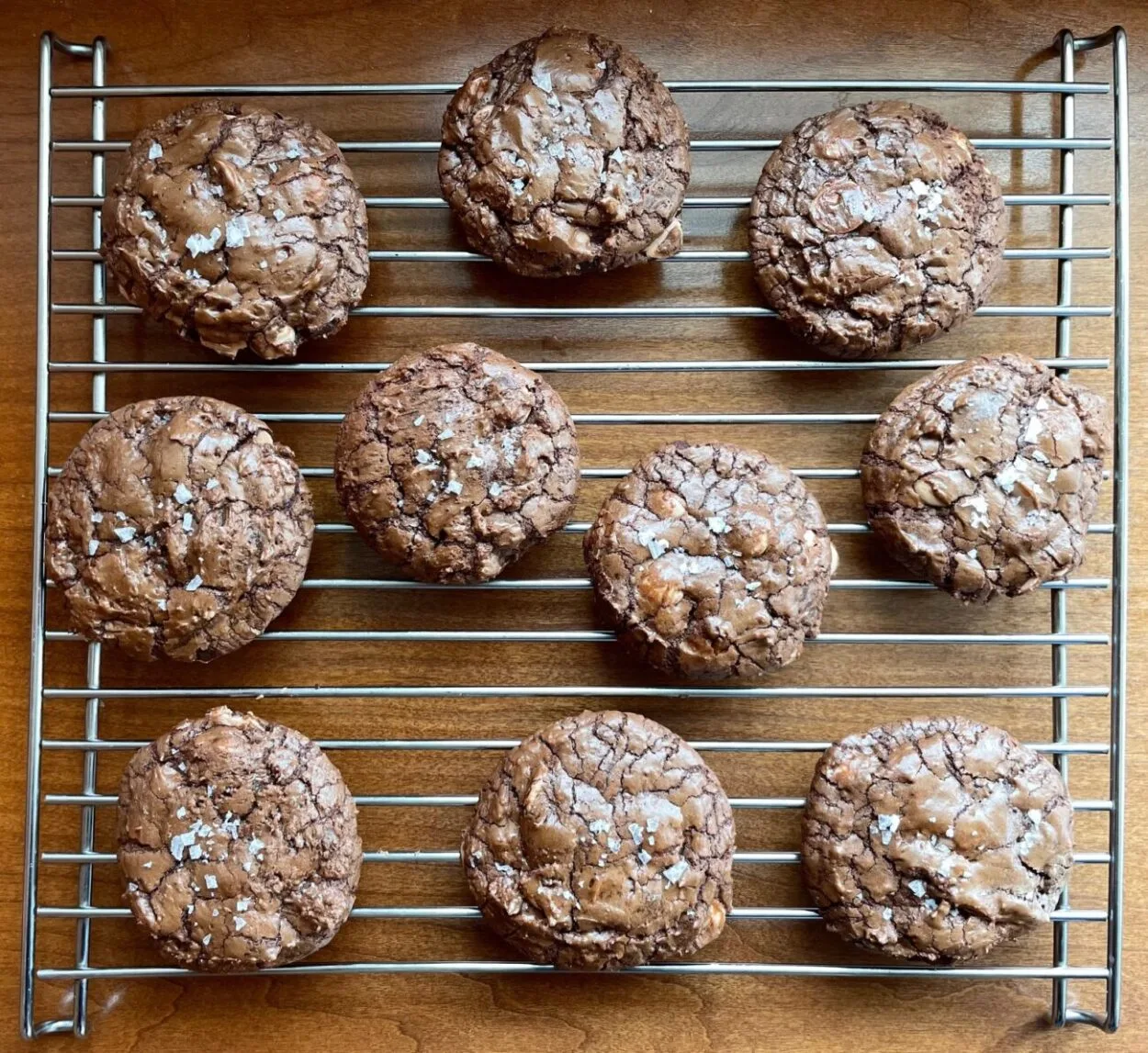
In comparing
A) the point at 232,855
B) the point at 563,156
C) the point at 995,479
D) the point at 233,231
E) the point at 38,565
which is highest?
the point at 563,156

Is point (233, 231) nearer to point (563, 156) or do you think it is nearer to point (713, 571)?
point (563, 156)

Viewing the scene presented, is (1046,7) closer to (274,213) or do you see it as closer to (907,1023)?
(274,213)

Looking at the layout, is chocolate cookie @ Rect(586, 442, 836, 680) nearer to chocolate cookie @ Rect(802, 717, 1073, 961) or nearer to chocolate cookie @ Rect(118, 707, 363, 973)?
chocolate cookie @ Rect(802, 717, 1073, 961)

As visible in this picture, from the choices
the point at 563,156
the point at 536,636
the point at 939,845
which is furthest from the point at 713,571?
the point at 563,156

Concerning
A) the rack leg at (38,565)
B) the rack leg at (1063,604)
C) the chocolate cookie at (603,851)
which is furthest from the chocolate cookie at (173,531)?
the rack leg at (1063,604)

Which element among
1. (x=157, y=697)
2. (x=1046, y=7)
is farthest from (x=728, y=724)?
(x=1046, y=7)

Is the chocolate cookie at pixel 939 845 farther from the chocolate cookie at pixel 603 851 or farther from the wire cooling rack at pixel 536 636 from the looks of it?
the chocolate cookie at pixel 603 851

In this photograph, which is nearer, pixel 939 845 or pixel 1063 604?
pixel 939 845

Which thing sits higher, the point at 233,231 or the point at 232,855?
the point at 233,231
